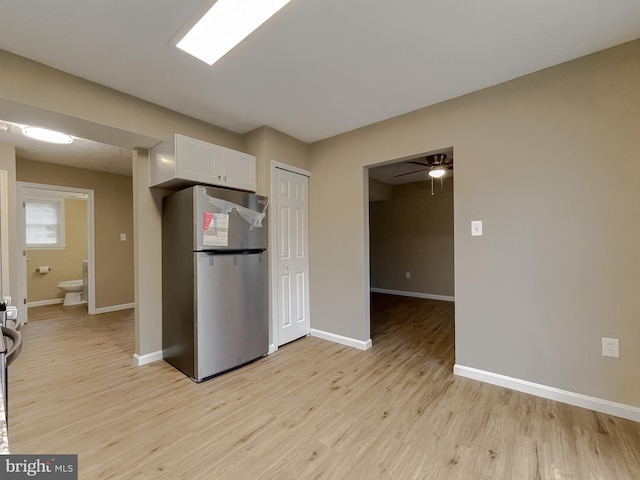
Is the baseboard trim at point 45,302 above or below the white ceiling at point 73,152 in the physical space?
below

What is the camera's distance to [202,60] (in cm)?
179

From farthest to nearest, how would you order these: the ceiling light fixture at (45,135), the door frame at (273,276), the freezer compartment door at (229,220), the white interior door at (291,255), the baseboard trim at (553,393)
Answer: the white interior door at (291,255)
the door frame at (273,276)
the ceiling light fixture at (45,135)
the freezer compartment door at (229,220)
the baseboard trim at (553,393)

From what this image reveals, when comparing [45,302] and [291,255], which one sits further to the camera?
[45,302]

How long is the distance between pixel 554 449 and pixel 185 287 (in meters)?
2.70

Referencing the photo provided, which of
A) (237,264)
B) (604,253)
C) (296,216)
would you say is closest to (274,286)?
(237,264)

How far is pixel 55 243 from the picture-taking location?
5.20 metres

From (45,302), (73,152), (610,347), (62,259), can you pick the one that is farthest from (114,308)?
(610,347)

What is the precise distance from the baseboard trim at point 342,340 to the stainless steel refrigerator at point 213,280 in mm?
762

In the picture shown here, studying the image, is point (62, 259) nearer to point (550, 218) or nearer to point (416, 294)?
point (416, 294)

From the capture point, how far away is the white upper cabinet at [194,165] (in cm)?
225

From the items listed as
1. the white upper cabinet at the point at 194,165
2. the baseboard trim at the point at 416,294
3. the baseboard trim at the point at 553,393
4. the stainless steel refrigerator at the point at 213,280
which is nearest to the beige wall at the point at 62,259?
the stainless steel refrigerator at the point at 213,280

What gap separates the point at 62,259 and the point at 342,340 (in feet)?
18.9

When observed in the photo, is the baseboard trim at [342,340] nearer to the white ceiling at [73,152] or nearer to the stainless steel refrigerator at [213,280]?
the stainless steel refrigerator at [213,280]

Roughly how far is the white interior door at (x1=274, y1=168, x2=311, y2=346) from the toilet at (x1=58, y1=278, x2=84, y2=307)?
4.45m
